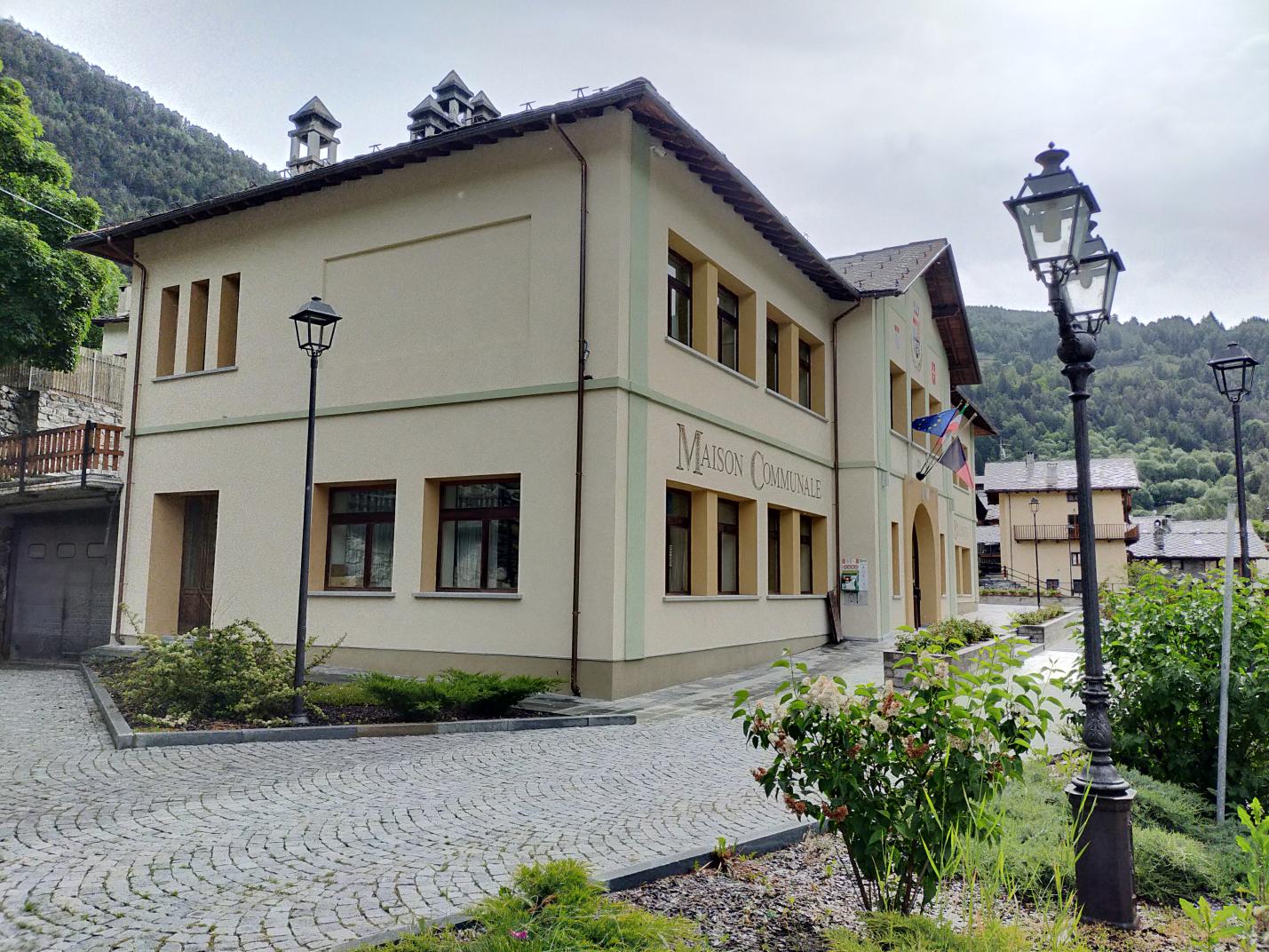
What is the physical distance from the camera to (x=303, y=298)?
46.8 ft

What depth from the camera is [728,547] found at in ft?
48.1

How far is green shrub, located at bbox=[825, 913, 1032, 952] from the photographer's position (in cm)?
320

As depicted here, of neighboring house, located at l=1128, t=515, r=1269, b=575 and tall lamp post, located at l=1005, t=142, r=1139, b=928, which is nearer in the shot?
tall lamp post, located at l=1005, t=142, r=1139, b=928

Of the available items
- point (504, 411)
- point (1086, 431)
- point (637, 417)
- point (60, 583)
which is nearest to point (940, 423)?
point (637, 417)

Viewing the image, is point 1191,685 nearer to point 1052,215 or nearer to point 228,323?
point 1052,215

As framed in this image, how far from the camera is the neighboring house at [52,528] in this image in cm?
1639

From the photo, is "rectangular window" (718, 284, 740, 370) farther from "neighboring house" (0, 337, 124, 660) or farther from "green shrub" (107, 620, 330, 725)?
"neighboring house" (0, 337, 124, 660)

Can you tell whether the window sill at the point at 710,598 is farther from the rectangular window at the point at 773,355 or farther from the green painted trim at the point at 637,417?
the rectangular window at the point at 773,355

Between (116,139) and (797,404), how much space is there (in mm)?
54597

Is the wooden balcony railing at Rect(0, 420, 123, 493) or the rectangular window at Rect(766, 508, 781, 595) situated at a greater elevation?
the wooden balcony railing at Rect(0, 420, 123, 493)

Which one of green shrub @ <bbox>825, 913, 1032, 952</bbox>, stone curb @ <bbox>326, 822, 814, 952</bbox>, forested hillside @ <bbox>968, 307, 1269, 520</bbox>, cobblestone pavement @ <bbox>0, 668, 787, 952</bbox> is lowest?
cobblestone pavement @ <bbox>0, 668, 787, 952</bbox>

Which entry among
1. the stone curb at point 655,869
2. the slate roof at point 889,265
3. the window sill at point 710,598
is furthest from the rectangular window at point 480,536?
the slate roof at point 889,265

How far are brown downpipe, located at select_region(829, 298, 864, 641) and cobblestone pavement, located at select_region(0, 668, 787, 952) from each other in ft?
31.2

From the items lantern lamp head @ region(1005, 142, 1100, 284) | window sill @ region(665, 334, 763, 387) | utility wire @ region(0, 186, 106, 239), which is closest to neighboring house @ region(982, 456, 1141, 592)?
window sill @ region(665, 334, 763, 387)
